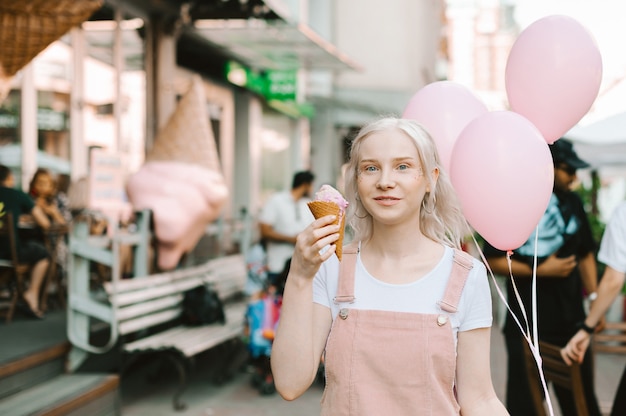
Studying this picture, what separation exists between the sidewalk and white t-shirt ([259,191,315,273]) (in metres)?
1.21

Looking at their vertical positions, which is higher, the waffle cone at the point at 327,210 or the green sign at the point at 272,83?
the green sign at the point at 272,83

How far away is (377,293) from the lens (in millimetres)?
1962

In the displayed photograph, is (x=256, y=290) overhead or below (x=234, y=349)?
overhead

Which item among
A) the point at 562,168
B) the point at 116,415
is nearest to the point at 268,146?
the point at 116,415

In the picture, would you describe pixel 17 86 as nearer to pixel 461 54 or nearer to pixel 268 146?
pixel 268 146

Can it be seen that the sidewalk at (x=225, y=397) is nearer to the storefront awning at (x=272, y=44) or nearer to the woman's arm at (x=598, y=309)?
the woman's arm at (x=598, y=309)

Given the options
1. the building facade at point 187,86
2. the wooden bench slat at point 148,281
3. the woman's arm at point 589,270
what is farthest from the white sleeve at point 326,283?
the wooden bench slat at point 148,281

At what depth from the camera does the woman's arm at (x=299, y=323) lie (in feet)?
6.09

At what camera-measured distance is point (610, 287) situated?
3393 millimetres

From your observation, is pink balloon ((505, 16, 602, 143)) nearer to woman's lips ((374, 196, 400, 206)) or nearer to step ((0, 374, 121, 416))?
woman's lips ((374, 196, 400, 206))

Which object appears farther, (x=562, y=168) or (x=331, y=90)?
(x=331, y=90)

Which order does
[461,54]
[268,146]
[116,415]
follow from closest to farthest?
[116,415] → [268,146] → [461,54]

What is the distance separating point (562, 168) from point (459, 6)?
62853 mm

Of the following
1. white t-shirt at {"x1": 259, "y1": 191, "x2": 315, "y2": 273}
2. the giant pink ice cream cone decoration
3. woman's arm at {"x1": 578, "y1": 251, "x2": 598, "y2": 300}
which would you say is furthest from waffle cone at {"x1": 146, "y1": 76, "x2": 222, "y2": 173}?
woman's arm at {"x1": 578, "y1": 251, "x2": 598, "y2": 300}
